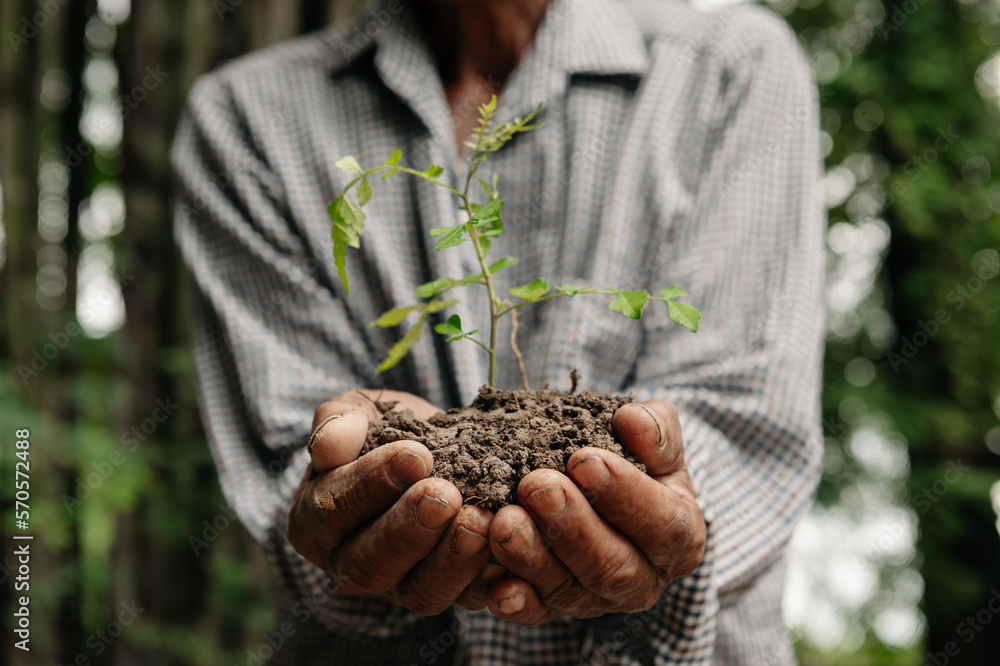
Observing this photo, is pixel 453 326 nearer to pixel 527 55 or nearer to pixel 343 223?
pixel 343 223

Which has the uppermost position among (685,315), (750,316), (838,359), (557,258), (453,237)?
(453,237)

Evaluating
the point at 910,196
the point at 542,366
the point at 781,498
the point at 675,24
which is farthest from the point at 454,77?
the point at 910,196

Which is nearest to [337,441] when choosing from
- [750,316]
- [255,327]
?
[255,327]

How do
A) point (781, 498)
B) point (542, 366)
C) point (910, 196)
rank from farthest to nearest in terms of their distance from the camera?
point (910, 196), point (542, 366), point (781, 498)

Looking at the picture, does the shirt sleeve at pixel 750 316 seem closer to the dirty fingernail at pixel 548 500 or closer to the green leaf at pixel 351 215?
the dirty fingernail at pixel 548 500

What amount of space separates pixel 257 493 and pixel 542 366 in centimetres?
57

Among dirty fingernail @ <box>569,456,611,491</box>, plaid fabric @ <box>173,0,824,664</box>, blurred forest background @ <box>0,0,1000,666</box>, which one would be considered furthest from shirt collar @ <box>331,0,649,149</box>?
blurred forest background @ <box>0,0,1000,666</box>

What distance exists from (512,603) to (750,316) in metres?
0.72

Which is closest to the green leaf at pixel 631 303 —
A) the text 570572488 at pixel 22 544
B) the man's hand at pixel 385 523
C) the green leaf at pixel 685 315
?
the green leaf at pixel 685 315

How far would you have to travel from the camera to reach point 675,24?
164 cm

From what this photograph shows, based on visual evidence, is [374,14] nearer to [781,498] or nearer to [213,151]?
[213,151]

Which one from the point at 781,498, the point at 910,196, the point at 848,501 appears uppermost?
the point at 781,498

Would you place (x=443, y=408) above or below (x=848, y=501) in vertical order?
above

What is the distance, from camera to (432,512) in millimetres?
830
